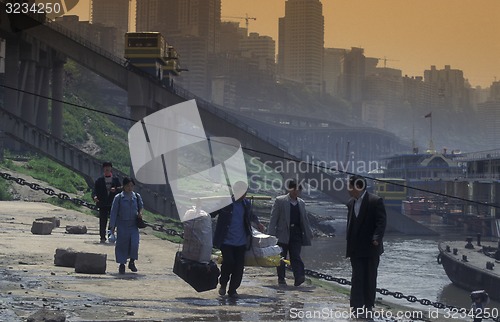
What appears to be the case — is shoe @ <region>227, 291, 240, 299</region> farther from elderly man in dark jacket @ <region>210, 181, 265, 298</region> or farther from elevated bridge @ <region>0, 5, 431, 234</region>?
elevated bridge @ <region>0, 5, 431, 234</region>

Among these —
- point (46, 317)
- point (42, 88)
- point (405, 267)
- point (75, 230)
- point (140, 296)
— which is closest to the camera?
point (46, 317)

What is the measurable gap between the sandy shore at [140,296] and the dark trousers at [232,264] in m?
0.23

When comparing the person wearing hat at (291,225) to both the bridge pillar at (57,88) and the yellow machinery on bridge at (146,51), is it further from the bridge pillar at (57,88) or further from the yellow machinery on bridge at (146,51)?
the bridge pillar at (57,88)

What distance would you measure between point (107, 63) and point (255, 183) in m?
103

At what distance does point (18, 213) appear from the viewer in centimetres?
2973

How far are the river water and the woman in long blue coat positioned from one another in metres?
15.8

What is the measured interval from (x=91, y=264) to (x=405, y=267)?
39815 mm

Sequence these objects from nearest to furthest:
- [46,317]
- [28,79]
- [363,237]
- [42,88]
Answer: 1. [46,317]
2. [363,237]
3. [28,79]
4. [42,88]

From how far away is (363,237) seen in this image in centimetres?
1134

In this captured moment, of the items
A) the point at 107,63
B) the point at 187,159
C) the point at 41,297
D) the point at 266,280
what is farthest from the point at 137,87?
the point at 187,159

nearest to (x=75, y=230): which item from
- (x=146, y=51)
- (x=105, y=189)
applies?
(x=105, y=189)

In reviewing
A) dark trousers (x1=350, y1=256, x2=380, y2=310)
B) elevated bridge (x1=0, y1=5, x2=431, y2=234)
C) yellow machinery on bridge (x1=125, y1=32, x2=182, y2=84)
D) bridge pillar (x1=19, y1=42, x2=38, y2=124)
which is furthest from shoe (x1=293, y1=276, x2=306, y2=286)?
bridge pillar (x1=19, y1=42, x2=38, y2=124)

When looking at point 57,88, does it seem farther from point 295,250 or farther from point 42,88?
point 295,250

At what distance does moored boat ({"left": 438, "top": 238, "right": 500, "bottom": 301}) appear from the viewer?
129ft
